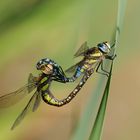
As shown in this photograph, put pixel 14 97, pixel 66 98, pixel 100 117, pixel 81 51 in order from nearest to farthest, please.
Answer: pixel 100 117, pixel 14 97, pixel 81 51, pixel 66 98

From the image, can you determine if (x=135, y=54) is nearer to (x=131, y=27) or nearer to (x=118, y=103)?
(x=131, y=27)

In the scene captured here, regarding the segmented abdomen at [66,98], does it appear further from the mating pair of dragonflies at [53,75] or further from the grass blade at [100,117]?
the grass blade at [100,117]

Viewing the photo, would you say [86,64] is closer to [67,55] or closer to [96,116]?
Answer: [67,55]

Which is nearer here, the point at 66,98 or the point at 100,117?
the point at 100,117

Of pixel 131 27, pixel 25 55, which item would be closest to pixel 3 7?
pixel 25 55

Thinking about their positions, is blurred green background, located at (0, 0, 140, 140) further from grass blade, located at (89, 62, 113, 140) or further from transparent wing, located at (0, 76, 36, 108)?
grass blade, located at (89, 62, 113, 140)

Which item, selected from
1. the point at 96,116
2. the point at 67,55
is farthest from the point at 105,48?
the point at 96,116

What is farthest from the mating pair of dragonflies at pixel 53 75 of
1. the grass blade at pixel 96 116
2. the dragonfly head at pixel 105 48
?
the grass blade at pixel 96 116

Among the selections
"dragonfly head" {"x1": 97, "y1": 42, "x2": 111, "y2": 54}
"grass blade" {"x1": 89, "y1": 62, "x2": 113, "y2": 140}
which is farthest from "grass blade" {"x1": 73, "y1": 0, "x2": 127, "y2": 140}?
"dragonfly head" {"x1": 97, "y1": 42, "x2": 111, "y2": 54}
